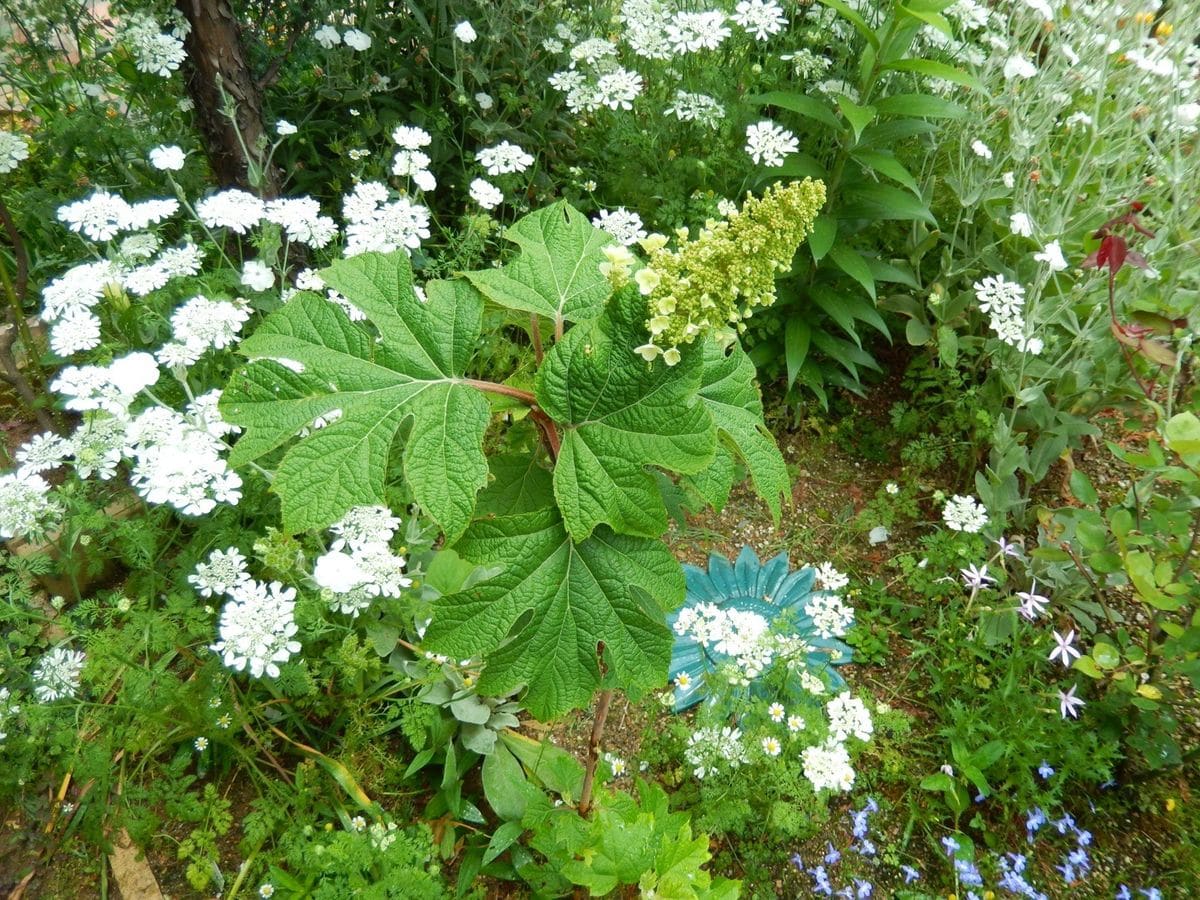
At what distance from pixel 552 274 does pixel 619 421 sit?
31 cm

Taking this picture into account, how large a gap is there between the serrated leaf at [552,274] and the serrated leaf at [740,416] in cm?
21

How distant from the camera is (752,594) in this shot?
7.88ft

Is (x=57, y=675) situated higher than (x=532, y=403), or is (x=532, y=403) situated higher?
(x=532, y=403)

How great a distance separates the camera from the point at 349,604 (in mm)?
1622

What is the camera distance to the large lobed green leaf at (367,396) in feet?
3.29

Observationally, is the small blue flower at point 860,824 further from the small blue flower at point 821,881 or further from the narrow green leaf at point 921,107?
the narrow green leaf at point 921,107

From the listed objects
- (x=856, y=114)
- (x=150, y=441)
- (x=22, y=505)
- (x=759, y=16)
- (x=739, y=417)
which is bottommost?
(x=22, y=505)

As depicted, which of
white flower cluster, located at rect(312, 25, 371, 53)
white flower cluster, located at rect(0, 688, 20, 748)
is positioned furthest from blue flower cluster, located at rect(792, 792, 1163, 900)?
white flower cluster, located at rect(312, 25, 371, 53)

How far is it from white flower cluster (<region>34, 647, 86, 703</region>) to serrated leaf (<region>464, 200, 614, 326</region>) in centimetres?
130

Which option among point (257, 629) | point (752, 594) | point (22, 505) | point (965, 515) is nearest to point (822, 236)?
point (965, 515)

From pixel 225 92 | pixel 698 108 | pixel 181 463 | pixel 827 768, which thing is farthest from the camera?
pixel 698 108

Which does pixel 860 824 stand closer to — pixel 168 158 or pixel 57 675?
pixel 57 675

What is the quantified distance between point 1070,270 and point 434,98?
2.39 meters

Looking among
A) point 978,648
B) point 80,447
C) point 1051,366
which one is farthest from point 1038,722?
point 80,447
